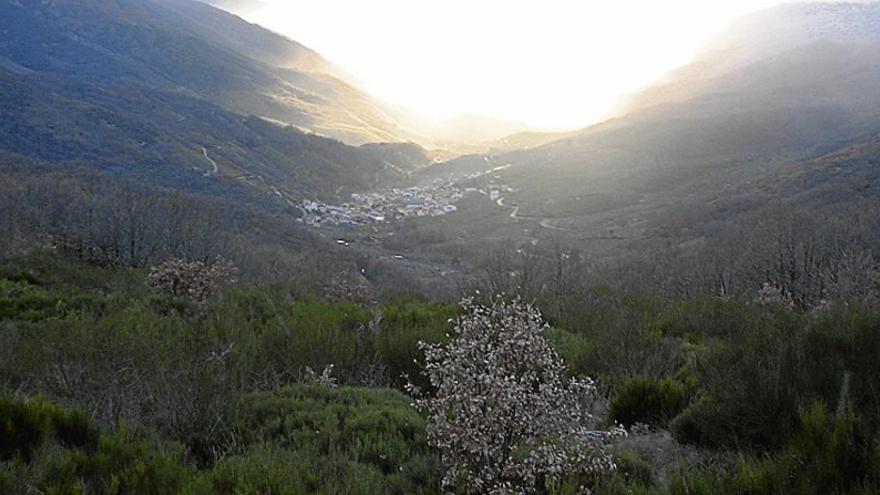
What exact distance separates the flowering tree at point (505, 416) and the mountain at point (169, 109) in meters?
53.2

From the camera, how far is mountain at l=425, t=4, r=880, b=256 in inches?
2030

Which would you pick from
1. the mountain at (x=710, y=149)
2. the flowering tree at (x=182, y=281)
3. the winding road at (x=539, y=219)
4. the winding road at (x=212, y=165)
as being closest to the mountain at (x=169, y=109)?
the winding road at (x=212, y=165)

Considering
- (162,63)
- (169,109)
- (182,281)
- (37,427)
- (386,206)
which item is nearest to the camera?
(37,427)

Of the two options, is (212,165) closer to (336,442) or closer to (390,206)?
(390,206)

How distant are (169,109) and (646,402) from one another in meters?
83.0

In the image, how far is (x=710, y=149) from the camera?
74.8 metres

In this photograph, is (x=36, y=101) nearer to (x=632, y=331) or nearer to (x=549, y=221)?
(x=549, y=221)

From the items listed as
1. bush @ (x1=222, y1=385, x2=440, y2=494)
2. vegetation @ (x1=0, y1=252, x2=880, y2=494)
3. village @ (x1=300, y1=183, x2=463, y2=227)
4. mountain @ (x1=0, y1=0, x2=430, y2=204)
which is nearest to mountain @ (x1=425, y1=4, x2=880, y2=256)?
village @ (x1=300, y1=183, x2=463, y2=227)

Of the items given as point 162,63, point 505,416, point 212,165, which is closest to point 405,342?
point 505,416

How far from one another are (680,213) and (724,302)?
140 feet

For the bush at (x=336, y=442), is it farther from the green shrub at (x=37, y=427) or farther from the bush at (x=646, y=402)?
the bush at (x=646, y=402)

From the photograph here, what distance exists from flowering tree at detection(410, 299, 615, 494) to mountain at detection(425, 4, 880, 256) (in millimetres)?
39017

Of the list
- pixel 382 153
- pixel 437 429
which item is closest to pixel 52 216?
pixel 437 429

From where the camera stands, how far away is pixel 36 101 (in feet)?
197
